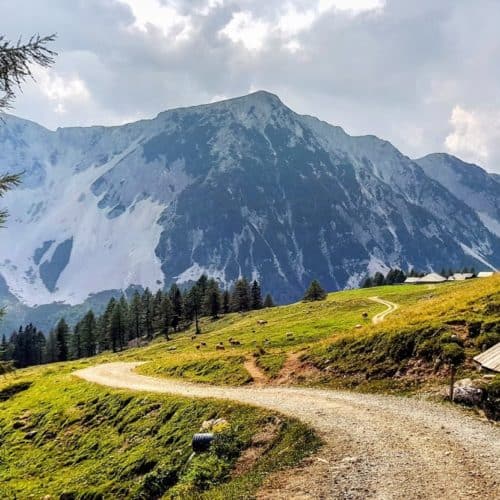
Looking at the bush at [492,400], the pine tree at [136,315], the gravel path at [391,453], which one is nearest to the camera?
the gravel path at [391,453]

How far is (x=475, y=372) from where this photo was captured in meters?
28.1

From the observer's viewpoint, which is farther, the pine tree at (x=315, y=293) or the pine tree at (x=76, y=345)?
the pine tree at (x=76, y=345)

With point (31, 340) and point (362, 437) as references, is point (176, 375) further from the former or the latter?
point (31, 340)

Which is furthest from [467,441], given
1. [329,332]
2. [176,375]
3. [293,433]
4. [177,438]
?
[329,332]

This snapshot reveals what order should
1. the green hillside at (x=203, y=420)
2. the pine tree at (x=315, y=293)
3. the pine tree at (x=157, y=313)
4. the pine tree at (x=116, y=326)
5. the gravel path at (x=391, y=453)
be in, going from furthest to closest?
the pine tree at (x=157, y=313) → the pine tree at (x=116, y=326) → the pine tree at (x=315, y=293) → the green hillside at (x=203, y=420) → the gravel path at (x=391, y=453)

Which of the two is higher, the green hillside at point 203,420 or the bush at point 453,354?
the bush at point 453,354

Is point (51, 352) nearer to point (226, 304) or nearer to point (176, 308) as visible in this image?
point (176, 308)

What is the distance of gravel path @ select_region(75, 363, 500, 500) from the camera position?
16.0 meters

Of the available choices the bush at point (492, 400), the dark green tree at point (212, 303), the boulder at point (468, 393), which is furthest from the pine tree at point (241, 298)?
the bush at point (492, 400)

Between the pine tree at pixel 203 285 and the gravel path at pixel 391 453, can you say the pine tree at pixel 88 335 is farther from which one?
the gravel path at pixel 391 453

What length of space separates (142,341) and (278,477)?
14871cm

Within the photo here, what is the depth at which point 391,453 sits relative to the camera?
743 inches

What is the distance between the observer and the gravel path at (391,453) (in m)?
16.0

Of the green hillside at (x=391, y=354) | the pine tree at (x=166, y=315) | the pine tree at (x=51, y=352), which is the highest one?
the pine tree at (x=166, y=315)
